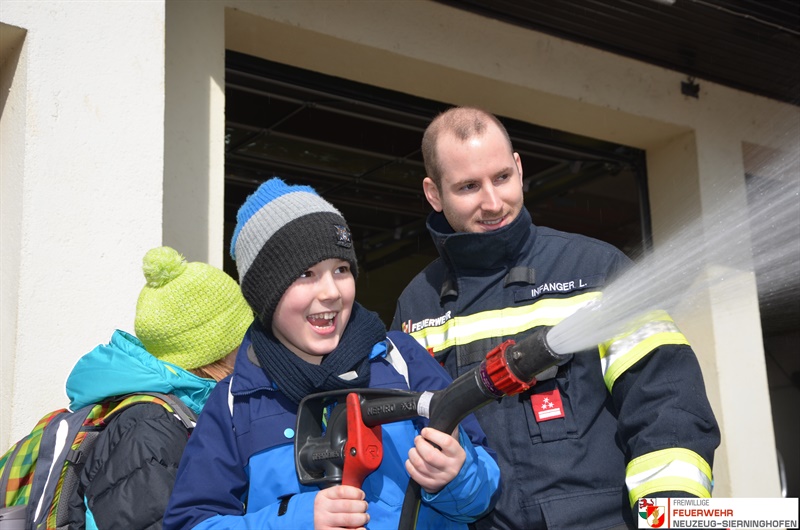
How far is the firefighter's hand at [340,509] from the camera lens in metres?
2.00

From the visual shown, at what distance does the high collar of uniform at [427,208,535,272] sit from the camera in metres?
2.67

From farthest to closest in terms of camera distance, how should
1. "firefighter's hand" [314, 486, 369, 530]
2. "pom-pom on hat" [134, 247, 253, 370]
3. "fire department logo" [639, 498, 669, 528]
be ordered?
"pom-pom on hat" [134, 247, 253, 370], "fire department logo" [639, 498, 669, 528], "firefighter's hand" [314, 486, 369, 530]

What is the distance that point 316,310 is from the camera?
7.88 feet

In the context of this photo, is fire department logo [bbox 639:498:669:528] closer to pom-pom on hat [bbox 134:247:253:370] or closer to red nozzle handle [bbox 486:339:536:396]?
red nozzle handle [bbox 486:339:536:396]

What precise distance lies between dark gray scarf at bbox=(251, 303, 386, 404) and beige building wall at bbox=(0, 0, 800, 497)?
159 centimetres

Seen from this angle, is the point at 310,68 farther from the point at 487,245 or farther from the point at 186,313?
the point at 487,245

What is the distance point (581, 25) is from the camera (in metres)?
6.12

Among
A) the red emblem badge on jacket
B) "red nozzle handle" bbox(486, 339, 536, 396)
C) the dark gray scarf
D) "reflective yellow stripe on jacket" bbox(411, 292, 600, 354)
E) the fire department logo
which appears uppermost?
"reflective yellow stripe on jacket" bbox(411, 292, 600, 354)

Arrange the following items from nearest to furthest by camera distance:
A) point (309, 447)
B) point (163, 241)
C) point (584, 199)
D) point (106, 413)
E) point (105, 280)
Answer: point (309, 447)
point (106, 413)
point (105, 280)
point (163, 241)
point (584, 199)

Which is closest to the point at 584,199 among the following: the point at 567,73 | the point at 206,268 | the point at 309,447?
the point at 567,73

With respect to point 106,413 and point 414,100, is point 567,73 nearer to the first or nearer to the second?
point 414,100

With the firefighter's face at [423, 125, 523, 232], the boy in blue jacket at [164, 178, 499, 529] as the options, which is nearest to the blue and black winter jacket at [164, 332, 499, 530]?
the boy in blue jacket at [164, 178, 499, 529]

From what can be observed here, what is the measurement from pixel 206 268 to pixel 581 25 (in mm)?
4021

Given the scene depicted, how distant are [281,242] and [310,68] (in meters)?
3.40
